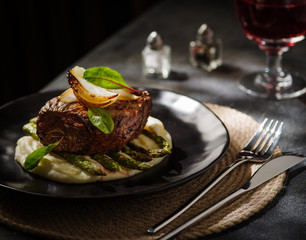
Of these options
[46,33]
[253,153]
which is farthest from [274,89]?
[46,33]

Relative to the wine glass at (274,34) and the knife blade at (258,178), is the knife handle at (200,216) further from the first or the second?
the wine glass at (274,34)

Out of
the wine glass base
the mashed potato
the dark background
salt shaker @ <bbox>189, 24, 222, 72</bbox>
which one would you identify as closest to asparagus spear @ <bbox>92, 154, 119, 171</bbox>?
the mashed potato

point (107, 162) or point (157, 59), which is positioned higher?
point (107, 162)

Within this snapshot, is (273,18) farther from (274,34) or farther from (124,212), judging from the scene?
(124,212)

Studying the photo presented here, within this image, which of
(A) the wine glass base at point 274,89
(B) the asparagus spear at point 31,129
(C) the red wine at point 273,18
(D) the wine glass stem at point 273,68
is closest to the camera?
(B) the asparagus spear at point 31,129

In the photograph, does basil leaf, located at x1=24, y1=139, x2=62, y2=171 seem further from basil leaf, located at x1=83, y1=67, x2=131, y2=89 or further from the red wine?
the red wine

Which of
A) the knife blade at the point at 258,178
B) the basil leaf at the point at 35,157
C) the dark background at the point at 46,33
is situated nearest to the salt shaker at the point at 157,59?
the knife blade at the point at 258,178

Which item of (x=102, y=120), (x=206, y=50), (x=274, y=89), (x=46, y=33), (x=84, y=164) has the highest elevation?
(x=102, y=120)
